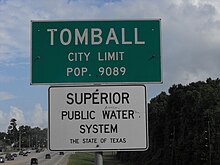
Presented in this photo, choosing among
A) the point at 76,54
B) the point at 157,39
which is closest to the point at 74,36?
the point at 76,54

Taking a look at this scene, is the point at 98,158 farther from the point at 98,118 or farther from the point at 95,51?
the point at 95,51

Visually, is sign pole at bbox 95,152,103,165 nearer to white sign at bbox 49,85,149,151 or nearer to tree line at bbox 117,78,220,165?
white sign at bbox 49,85,149,151

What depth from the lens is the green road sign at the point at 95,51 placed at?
540cm

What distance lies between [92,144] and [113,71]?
83 centimetres

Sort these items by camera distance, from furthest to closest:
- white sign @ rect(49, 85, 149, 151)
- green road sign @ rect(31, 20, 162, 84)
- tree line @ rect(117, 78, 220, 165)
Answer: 1. tree line @ rect(117, 78, 220, 165)
2. green road sign @ rect(31, 20, 162, 84)
3. white sign @ rect(49, 85, 149, 151)

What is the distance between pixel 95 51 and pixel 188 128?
68145 mm

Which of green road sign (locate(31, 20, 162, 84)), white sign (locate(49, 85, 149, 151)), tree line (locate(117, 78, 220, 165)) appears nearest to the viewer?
white sign (locate(49, 85, 149, 151))

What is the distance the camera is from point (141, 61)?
5434 mm

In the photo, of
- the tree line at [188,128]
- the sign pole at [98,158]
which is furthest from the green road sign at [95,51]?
the tree line at [188,128]

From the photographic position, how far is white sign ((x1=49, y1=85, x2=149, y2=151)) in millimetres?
5293

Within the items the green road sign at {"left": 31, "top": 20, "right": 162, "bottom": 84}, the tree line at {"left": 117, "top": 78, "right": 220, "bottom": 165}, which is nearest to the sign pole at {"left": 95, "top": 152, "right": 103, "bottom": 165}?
the green road sign at {"left": 31, "top": 20, "right": 162, "bottom": 84}

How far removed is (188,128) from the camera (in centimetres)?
7219

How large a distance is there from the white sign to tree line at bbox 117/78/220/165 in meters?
52.4

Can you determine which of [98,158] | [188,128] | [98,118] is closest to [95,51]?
[98,118]
